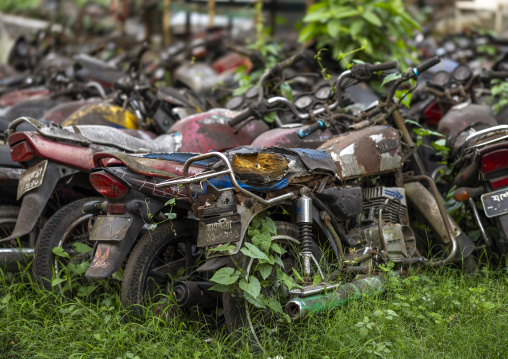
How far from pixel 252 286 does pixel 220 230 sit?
33cm

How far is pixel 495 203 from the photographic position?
3.76 m

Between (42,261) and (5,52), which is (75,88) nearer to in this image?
(42,261)

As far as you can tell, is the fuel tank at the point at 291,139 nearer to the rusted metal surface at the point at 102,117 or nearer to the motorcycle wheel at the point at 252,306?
the motorcycle wheel at the point at 252,306

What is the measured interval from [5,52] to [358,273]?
1421 cm

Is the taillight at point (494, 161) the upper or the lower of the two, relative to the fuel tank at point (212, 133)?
upper

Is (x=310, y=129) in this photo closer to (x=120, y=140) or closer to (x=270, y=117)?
(x=270, y=117)

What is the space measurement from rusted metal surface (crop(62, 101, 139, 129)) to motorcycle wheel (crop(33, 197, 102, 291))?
1.61 meters

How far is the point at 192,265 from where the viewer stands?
341cm

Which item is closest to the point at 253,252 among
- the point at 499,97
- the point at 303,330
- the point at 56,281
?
the point at 303,330

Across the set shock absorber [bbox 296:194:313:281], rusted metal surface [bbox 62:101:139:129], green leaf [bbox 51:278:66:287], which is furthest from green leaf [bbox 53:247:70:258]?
rusted metal surface [bbox 62:101:139:129]

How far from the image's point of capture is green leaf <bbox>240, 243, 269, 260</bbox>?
284 centimetres

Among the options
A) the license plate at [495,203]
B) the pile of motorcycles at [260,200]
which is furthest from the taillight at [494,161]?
the license plate at [495,203]

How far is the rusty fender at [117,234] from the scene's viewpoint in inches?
119

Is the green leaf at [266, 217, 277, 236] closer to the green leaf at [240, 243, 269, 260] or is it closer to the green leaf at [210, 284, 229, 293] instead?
the green leaf at [240, 243, 269, 260]
